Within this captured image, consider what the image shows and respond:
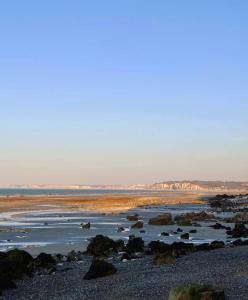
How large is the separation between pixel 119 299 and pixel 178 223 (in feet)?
102

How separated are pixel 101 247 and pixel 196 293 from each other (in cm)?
1486

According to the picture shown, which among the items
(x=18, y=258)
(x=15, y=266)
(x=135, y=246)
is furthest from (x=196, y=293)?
(x=135, y=246)

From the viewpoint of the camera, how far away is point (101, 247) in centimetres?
2705

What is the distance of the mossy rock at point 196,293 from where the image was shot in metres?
12.5

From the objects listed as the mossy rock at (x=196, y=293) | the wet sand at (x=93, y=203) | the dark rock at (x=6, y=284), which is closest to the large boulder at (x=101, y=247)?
the dark rock at (x=6, y=284)

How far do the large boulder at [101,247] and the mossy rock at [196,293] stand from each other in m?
13.4

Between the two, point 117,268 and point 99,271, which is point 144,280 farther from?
point 117,268

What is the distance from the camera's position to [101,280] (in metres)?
17.9

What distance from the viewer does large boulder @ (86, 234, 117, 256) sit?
2652 centimetres

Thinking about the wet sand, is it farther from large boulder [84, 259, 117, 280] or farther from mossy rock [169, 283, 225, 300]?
mossy rock [169, 283, 225, 300]

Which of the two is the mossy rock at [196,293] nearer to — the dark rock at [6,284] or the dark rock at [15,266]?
the dark rock at [6,284]

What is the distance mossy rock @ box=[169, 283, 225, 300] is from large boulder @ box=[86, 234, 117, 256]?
13.4 metres

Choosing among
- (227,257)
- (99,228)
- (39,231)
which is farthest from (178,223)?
(227,257)

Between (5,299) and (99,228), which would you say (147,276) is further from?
(99,228)
